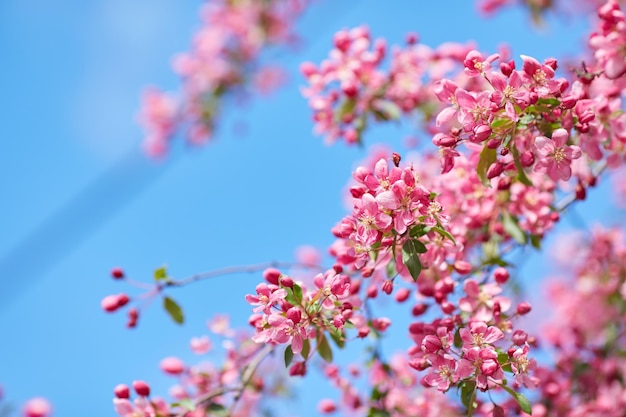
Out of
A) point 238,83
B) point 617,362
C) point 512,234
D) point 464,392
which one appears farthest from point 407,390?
point 238,83

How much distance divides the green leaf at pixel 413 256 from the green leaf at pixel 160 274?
3.61ft

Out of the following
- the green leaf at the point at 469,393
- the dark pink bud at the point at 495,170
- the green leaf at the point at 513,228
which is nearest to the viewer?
the green leaf at the point at 469,393

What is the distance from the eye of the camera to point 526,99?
1997mm

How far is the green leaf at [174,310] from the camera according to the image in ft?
9.02

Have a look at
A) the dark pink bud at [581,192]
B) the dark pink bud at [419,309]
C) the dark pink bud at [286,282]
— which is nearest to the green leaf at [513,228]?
the dark pink bud at [581,192]

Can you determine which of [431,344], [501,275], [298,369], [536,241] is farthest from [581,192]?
[298,369]

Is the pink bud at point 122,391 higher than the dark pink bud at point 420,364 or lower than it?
higher

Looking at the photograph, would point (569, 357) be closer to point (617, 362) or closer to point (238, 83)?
point (617, 362)

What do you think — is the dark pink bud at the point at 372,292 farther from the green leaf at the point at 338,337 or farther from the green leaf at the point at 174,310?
the green leaf at the point at 174,310

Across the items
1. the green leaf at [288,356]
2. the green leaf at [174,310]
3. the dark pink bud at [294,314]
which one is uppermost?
the green leaf at [174,310]

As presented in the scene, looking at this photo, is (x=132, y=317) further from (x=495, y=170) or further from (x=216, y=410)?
(x=495, y=170)

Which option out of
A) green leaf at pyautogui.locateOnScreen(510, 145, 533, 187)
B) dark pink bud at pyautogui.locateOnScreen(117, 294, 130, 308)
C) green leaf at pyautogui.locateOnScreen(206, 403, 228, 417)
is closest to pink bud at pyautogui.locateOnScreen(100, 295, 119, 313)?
dark pink bud at pyautogui.locateOnScreen(117, 294, 130, 308)

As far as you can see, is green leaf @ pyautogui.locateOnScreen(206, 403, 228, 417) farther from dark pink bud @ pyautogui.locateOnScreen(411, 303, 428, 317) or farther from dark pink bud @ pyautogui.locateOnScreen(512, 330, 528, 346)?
dark pink bud @ pyautogui.locateOnScreen(512, 330, 528, 346)

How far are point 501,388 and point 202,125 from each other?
484 centimetres
